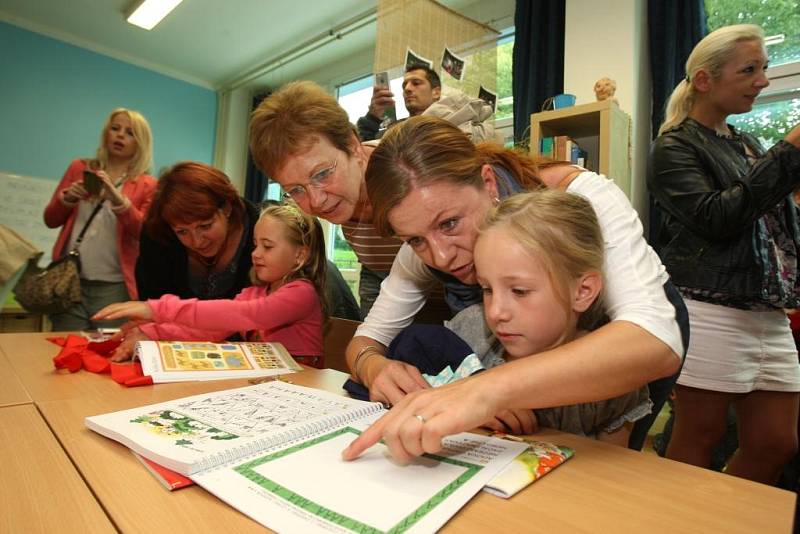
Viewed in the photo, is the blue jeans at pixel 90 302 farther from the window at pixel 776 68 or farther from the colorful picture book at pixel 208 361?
the window at pixel 776 68

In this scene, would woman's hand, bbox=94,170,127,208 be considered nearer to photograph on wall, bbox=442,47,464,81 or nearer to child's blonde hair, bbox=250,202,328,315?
child's blonde hair, bbox=250,202,328,315

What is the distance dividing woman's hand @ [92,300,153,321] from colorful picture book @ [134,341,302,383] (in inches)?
5.3

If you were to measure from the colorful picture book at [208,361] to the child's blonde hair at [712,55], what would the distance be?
1413mm

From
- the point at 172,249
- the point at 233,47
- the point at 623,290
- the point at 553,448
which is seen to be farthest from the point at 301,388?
the point at 233,47

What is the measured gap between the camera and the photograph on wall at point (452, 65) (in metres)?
2.72

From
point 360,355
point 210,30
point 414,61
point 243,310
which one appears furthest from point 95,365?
point 210,30

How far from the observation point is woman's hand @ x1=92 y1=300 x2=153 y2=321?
4.27ft

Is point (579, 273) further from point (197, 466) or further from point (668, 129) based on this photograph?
point (668, 129)

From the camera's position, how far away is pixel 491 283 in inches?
34.5

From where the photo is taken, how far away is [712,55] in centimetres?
149

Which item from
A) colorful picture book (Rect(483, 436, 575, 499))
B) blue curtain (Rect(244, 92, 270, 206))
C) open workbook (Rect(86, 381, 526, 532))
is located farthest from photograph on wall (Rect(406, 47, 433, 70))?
blue curtain (Rect(244, 92, 270, 206))

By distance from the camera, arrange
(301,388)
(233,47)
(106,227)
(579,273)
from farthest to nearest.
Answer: (233,47) < (106,227) < (301,388) < (579,273)

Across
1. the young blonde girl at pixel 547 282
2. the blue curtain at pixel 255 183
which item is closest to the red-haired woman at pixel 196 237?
the young blonde girl at pixel 547 282

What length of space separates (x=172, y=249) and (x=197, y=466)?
58.6 inches
